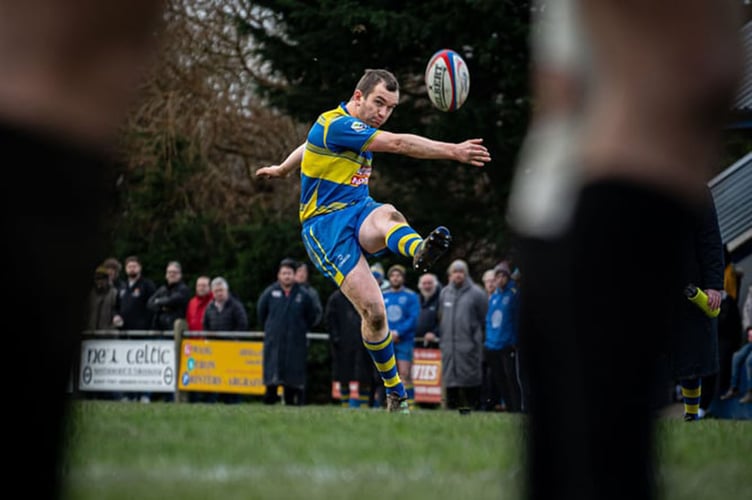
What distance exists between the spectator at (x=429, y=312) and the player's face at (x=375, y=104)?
32.3ft

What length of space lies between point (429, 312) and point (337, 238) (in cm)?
1083

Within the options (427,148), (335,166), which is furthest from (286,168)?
(427,148)

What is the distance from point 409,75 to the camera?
24.8 m

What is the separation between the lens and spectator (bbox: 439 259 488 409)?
18016 millimetres

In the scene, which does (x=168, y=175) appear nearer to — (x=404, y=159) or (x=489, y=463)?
(x=404, y=159)

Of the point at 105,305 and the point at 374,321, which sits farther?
the point at 105,305

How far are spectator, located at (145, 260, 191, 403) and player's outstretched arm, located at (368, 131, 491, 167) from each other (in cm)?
1261

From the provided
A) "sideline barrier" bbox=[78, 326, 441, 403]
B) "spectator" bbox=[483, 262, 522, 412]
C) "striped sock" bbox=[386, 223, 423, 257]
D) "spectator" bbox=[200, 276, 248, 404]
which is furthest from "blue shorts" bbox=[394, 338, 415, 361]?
"striped sock" bbox=[386, 223, 423, 257]

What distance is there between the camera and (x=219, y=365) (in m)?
21.2

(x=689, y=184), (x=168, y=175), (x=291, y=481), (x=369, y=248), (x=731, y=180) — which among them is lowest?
(x=291, y=481)

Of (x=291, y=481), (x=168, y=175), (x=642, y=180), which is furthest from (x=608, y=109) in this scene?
(x=168, y=175)

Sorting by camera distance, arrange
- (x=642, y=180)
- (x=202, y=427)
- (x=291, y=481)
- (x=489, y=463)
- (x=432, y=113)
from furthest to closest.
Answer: (x=432, y=113)
(x=202, y=427)
(x=489, y=463)
(x=291, y=481)
(x=642, y=180)

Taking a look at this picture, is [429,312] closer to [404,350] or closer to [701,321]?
[404,350]

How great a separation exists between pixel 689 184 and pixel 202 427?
17.7ft
